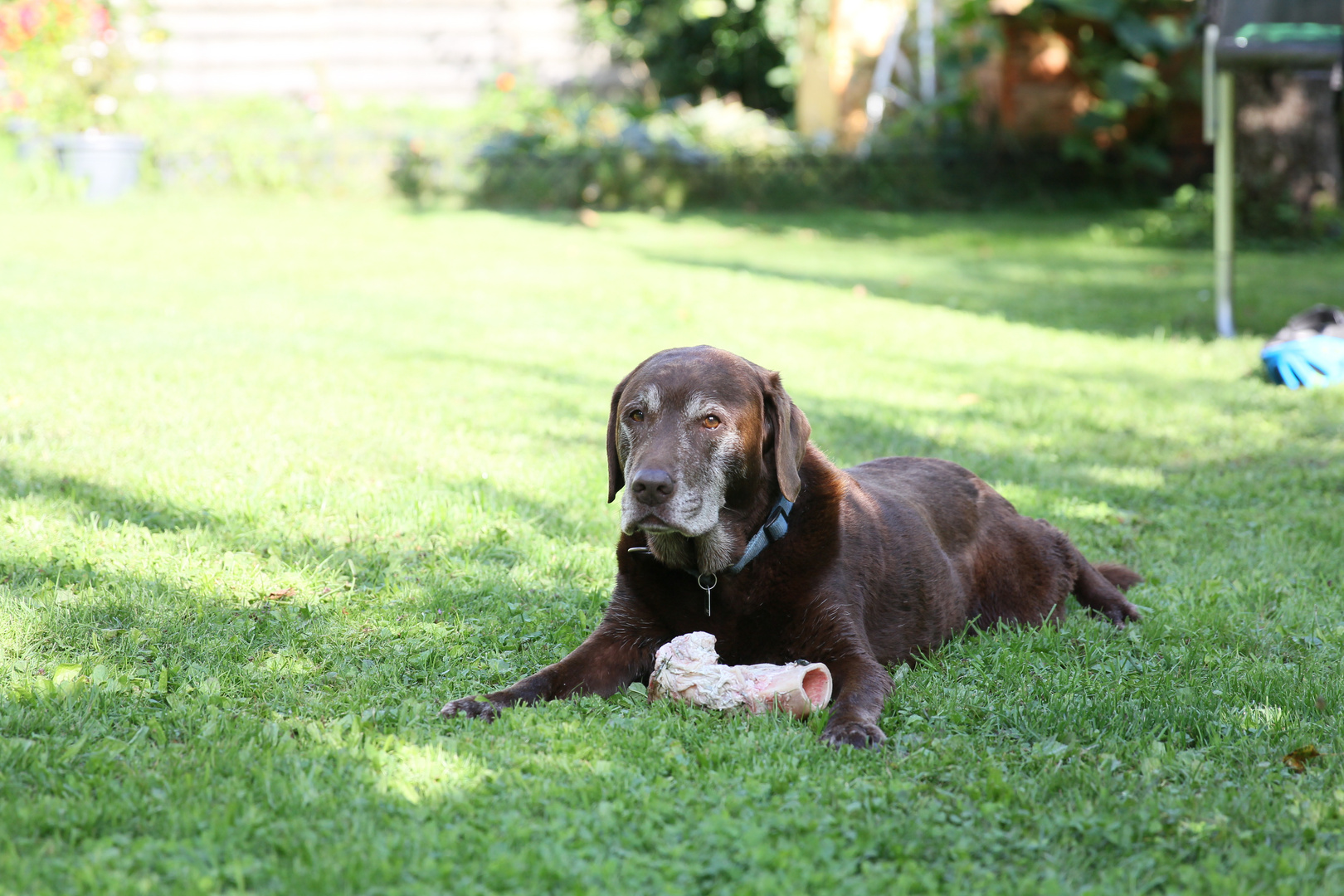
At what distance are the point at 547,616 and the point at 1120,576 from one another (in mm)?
2165

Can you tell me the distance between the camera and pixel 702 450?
11.8 feet

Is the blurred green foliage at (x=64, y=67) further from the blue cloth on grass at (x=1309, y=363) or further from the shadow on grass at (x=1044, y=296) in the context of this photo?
the blue cloth on grass at (x=1309, y=363)

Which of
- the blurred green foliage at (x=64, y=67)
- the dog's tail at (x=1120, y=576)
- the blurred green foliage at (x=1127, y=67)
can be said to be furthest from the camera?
the blurred green foliage at (x=1127, y=67)

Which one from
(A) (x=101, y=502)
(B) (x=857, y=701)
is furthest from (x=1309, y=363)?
(A) (x=101, y=502)

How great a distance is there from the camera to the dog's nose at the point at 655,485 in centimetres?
346

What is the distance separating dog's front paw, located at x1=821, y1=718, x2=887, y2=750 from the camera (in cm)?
325

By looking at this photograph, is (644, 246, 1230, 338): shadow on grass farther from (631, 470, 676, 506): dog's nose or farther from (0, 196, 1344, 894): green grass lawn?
(631, 470, 676, 506): dog's nose

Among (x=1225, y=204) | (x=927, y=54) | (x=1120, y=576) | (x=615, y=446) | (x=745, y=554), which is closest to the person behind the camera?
(x=745, y=554)

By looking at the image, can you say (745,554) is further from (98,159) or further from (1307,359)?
(98,159)

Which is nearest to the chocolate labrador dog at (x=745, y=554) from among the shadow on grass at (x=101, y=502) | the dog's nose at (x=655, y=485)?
the dog's nose at (x=655, y=485)

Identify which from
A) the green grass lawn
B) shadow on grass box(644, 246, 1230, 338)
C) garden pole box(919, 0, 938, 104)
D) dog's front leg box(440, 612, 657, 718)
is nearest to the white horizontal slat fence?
garden pole box(919, 0, 938, 104)

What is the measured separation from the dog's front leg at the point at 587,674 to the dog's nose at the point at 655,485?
533mm

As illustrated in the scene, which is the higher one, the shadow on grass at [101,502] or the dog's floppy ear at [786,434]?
the dog's floppy ear at [786,434]

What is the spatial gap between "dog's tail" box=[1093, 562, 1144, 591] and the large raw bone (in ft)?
5.60
